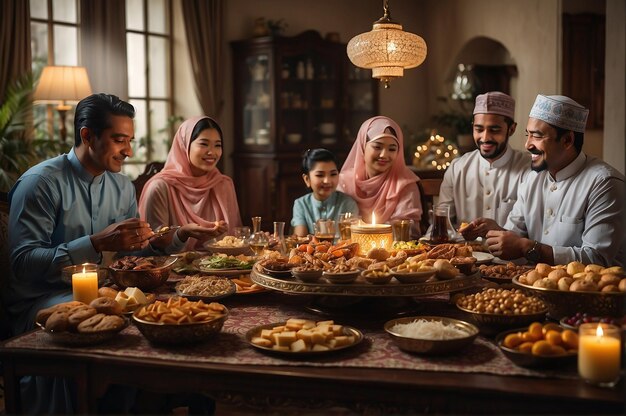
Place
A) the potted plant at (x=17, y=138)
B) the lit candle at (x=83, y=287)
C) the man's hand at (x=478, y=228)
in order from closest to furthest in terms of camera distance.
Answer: the lit candle at (x=83, y=287) → the man's hand at (x=478, y=228) → the potted plant at (x=17, y=138)

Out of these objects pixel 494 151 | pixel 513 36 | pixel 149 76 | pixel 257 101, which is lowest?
pixel 494 151

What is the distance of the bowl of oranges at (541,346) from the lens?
200 centimetres

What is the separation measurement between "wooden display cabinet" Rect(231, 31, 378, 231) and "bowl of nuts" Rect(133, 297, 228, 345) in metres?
5.56

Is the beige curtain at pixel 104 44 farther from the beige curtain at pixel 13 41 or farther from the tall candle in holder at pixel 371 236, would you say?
the tall candle in holder at pixel 371 236

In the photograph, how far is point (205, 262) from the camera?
3299 mm

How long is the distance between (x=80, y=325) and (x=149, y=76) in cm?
584

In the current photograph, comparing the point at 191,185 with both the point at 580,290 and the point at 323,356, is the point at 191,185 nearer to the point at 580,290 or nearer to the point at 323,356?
the point at 323,356

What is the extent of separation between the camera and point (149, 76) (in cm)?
773

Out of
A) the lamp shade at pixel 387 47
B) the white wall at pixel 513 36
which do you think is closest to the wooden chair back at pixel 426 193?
the lamp shade at pixel 387 47

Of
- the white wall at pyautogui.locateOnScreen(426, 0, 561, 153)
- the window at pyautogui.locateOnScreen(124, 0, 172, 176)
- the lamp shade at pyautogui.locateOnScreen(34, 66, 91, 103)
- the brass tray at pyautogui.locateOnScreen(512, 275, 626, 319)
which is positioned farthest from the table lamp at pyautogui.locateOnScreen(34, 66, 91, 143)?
the white wall at pyautogui.locateOnScreen(426, 0, 561, 153)

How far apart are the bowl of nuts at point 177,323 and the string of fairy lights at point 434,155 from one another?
5.24 meters

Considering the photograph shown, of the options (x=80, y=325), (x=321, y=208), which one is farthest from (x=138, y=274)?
(x=321, y=208)

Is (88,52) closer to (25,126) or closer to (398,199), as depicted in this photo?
(25,126)

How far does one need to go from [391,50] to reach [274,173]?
435 centimetres
